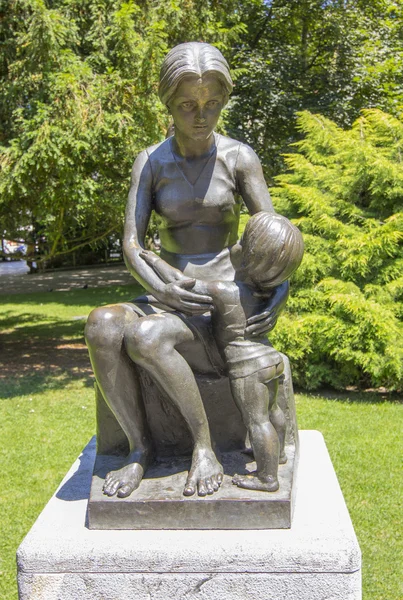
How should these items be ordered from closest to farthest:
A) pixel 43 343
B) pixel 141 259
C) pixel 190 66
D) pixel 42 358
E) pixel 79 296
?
1. pixel 190 66
2. pixel 141 259
3. pixel 42 358
4. pixel 43 343
5. pixel 79 296

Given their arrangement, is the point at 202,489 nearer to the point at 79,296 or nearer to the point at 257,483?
the point at 257,483

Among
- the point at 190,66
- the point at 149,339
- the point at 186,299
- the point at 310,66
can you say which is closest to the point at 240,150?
the point at 190,66

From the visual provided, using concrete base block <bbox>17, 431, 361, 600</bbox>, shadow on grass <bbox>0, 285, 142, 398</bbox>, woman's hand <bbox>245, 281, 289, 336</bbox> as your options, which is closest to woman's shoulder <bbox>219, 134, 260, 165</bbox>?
woman's hand <bbox>245, 281, 289, 336</bbox>

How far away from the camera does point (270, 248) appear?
253 cm

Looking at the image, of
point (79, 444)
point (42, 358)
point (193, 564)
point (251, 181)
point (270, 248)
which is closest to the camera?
point (193, 564)

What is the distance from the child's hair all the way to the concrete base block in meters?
0.99

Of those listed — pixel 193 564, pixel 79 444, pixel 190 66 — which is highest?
pixel 190 66

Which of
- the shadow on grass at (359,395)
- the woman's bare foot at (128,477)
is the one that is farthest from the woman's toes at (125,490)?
the shadow on grass at (359,395)

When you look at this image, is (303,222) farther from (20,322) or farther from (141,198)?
(20,322)

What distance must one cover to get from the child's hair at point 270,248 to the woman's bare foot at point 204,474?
0.76m

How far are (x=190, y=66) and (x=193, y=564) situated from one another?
1901 millimetres

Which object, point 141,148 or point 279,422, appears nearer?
point 279,422

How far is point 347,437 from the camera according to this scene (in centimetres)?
584

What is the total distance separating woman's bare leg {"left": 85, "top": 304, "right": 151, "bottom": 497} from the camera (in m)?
2.65
